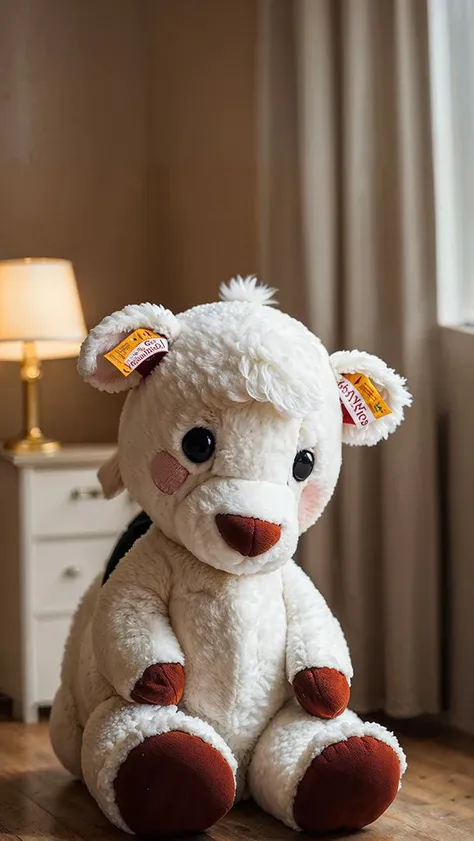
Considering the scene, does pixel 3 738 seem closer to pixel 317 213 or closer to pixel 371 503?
pixel 371 503

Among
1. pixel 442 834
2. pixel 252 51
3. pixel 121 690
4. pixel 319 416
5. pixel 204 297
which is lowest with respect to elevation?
pixel 442 834

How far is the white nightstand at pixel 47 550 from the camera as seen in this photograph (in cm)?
282

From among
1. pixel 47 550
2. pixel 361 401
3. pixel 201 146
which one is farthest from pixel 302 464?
pixel 201 146

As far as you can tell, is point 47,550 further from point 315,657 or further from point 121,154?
point 121,154

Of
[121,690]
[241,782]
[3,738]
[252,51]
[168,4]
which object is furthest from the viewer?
[168,4]

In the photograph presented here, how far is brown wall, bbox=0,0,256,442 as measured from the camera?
324 cm

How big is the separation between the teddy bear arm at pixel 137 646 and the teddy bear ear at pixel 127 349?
35cm

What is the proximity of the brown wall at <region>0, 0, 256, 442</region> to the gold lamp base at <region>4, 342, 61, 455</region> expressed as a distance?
0.97ft

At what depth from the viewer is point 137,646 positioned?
186cm

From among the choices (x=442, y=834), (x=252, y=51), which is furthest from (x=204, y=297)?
(x=442, y=834)

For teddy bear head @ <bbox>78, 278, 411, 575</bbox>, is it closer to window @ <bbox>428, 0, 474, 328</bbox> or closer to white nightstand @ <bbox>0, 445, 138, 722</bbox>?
window @ <bbox>428, 0, 474, 328</bbox>

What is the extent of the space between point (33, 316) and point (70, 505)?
1.53 ft

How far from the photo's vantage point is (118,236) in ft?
11.2

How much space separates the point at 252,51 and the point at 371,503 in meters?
1.29
